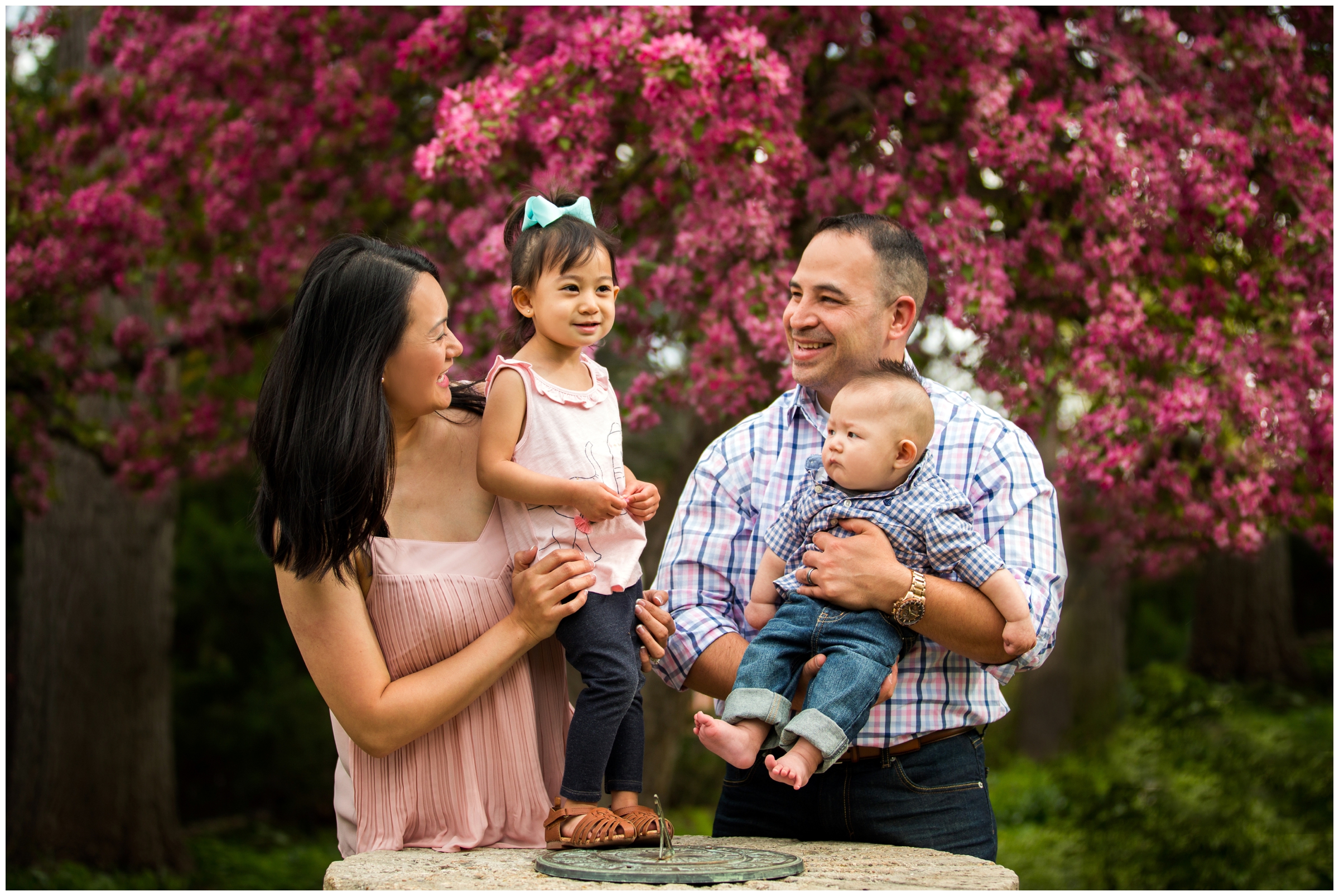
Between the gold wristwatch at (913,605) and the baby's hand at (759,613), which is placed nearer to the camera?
the gold wristwatch at (913,605)

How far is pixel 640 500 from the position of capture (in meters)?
2.62

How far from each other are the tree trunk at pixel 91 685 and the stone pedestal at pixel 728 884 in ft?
19.5

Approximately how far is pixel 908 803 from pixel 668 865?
697 millimetres

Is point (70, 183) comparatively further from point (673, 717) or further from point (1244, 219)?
point (1244, 219)

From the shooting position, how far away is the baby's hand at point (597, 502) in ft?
8.18

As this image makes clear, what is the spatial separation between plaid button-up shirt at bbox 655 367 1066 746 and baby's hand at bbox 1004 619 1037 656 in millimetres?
49

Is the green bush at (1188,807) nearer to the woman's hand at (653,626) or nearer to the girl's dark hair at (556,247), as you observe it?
the woman's hand at (653,626)

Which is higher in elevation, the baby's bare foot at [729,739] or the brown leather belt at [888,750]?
the baby's bare foot at [729,739]

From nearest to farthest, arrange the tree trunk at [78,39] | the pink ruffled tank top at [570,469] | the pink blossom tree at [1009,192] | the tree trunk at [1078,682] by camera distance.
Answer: the pink ruffled tank top at [570,469] < the pink blossom tree at [1009,192] < the tree trunk at [78,39] < the tree trunk at [1078,682]

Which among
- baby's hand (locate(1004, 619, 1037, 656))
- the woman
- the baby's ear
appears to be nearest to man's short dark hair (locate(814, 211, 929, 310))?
the baby's ear

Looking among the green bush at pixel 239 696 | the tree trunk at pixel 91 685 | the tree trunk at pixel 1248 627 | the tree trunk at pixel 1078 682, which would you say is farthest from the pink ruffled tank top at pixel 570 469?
the tree trunk at pixel 1248 627

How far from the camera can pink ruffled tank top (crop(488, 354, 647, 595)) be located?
254 centimetres

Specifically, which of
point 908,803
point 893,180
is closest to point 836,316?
point 908,803

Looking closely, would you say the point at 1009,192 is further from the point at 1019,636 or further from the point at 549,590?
the point at 549,590
